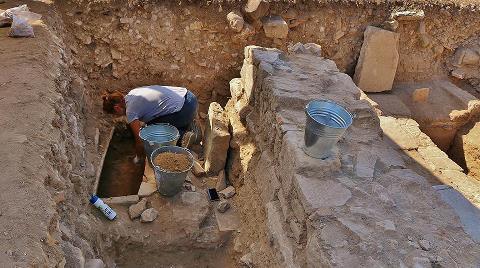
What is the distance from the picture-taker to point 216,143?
512 centimetres

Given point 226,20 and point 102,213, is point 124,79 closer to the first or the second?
point 226,20

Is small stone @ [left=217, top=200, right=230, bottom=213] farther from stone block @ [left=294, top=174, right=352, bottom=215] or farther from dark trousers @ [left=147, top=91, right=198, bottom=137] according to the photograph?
stone block @ [left=294, top=174, right=352, bottom=215]

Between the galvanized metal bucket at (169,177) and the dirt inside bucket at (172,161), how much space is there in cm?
5

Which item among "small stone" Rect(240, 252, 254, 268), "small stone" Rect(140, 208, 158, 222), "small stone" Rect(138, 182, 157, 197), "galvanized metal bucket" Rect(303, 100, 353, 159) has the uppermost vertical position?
"galvanized metal bucket" Rect(303, 100, 353, 159)

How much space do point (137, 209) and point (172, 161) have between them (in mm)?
635

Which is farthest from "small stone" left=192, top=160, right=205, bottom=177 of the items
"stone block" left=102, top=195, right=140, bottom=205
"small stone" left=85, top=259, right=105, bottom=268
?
"small stone" left=85, top=259, right=105, bottom=268

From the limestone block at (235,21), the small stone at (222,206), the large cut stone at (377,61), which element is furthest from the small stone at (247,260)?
the large cut stone at (377,61)

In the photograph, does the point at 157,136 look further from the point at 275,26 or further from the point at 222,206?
the point at 275,26

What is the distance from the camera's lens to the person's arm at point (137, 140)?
511cm

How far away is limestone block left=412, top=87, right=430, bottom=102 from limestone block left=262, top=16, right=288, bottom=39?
2.50 metres

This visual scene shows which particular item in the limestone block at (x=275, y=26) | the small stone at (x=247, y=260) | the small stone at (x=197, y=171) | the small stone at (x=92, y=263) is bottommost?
the small stone at (x=247, y=260)

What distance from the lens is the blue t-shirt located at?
5.11 meters

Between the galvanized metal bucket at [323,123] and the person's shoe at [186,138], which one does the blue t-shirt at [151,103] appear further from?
the galvanized metal bucket at [323,123]

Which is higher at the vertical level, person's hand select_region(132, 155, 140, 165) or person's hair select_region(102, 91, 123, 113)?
person's hair select_region(102, 91, 123, 113)
